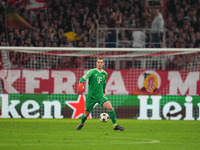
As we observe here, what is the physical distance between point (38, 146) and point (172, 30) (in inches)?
585

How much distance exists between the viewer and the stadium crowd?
70.4ft

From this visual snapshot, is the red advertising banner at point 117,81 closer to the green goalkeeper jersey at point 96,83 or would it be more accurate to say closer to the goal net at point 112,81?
the goal net at point 112,81

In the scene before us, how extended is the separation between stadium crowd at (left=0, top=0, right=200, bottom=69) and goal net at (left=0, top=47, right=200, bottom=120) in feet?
5.16

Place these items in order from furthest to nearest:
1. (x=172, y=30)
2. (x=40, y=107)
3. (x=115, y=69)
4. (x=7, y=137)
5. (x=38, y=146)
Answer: (x=172, y=30)
(x=115, y=69)
(x=40, y=107)
(x=7, y=137)
(x=38, y=146)

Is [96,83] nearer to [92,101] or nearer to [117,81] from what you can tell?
[92,101]

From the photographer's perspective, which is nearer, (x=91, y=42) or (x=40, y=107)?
(x=40, y=107)

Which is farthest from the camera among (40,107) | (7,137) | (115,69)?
(115,69)

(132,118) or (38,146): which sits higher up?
(38,146)

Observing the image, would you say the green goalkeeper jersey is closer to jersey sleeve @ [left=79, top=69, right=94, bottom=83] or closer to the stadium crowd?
jersey sleeve @ [left=79, top=69, right=94, bottom=83]

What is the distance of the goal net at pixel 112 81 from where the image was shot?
58.9 feet

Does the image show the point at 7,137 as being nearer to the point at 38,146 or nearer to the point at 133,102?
the point at 38,146

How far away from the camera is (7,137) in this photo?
1041cm

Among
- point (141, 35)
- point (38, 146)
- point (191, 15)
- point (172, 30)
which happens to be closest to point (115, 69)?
point (141, 35)

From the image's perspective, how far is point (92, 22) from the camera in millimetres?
22562
